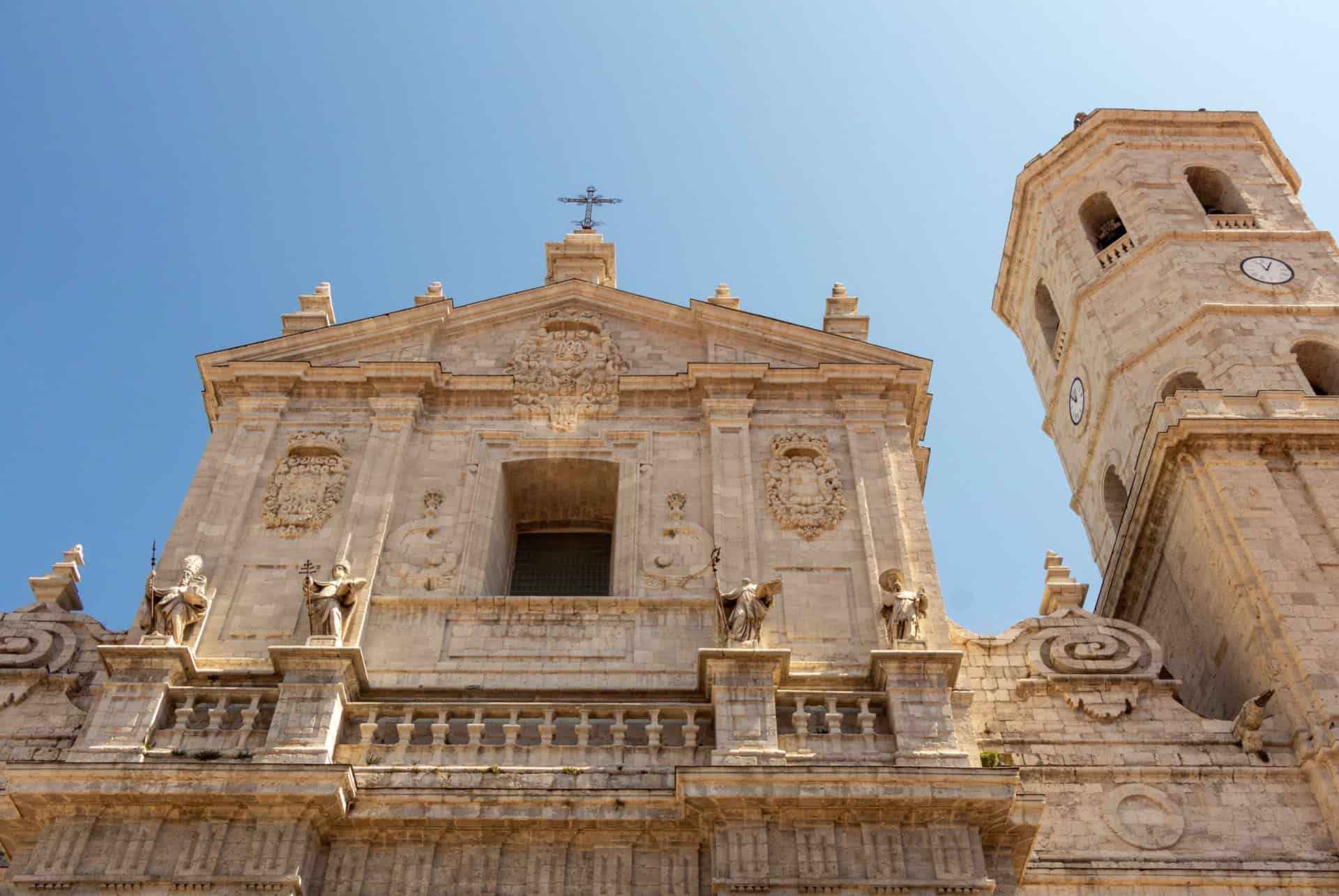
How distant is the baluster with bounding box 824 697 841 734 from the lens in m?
13.7

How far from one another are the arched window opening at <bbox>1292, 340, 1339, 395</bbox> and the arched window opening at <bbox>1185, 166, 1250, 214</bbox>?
13.8ft

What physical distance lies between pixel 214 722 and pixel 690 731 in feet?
15.3

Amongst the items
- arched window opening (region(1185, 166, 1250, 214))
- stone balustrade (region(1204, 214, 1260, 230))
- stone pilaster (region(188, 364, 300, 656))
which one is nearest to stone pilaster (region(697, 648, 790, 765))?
stone pilaster (region(188, 364, 300, 656))

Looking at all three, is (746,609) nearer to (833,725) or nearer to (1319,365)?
(833,725)

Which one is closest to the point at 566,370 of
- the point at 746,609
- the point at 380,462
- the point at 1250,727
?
the point at 380,462

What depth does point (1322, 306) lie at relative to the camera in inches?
847

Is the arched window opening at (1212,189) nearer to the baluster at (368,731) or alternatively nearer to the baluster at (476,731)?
the baluster at (476,731)

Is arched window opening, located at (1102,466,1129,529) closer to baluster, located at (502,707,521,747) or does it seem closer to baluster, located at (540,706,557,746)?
baluster, located at (540,706,557,746)

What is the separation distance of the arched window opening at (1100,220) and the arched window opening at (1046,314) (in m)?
1.50

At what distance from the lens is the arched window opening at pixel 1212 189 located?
24.8 m

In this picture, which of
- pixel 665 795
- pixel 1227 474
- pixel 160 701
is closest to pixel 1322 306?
pixel 1227 474

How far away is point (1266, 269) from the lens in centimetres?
2233

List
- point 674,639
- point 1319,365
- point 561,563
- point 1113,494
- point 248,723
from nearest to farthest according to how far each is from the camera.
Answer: point 248,723, point 674,639, point 561,563, point 1319,365, point 1113,494

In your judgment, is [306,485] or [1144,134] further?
[1144,134]
